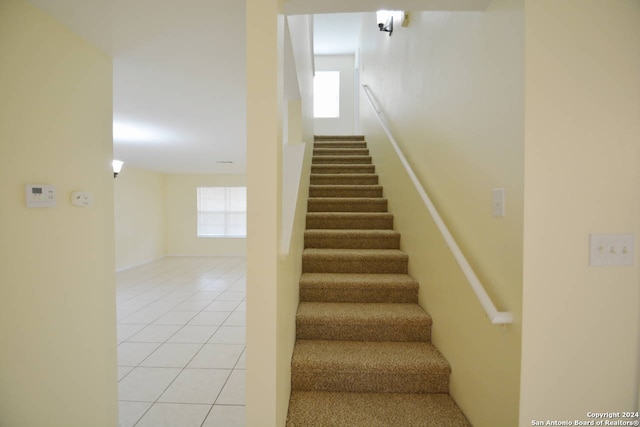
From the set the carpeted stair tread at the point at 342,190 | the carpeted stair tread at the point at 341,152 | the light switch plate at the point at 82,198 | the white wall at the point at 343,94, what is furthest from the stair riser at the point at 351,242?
the white wall at the point at 343,94

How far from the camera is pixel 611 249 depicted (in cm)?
114

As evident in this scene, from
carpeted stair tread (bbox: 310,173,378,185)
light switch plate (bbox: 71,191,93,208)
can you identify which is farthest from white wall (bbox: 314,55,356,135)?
light switch plate (bbox: 71,191,93,208)

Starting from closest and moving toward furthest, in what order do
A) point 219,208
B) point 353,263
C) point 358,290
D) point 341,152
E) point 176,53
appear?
point 176,53
point 358,290
point 353,263
point 341,152
point 219,208

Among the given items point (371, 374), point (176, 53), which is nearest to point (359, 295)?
point (371, 374)

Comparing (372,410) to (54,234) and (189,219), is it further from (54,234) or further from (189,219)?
(189,219)

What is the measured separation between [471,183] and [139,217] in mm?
7548

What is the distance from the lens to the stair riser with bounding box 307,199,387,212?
10.1 feet

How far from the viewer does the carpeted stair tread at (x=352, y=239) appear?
8.56 ft

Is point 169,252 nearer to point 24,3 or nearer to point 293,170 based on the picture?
point 293,170

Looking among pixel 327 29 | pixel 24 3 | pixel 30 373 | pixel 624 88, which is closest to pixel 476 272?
pixel 624 88

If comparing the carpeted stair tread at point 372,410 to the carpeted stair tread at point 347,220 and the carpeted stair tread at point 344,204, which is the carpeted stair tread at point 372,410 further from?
the carpeted stair tread at point 344,204

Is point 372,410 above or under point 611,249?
under

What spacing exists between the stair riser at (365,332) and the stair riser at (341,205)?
1.43 m

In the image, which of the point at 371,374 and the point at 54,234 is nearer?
the point at 54,234
